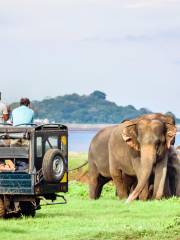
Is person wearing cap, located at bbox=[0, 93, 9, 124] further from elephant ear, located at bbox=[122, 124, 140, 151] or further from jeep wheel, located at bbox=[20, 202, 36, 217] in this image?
elephant ear, located at bbox=[122, 124, 140, 151]

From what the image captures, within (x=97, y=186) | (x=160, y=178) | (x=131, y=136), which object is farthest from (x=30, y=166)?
(x=97, y=186)

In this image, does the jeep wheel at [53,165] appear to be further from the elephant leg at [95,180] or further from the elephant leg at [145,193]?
the elephant leg at [95,180]

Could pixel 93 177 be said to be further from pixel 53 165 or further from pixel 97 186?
pixel 53 165

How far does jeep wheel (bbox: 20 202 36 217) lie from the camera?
61.6 feet

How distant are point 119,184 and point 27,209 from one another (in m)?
7.91

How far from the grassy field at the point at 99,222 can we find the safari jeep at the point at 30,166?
42cm

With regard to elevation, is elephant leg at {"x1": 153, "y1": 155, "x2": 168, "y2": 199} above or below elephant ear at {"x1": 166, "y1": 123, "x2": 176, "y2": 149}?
below

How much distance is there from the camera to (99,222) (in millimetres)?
17297

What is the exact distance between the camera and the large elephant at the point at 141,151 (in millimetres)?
24656

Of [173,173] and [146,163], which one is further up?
[146,163]

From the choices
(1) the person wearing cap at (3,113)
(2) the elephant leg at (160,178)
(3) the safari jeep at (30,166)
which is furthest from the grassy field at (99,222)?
(2) the elephant leg at (160,178)

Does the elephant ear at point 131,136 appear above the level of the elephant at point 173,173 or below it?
above

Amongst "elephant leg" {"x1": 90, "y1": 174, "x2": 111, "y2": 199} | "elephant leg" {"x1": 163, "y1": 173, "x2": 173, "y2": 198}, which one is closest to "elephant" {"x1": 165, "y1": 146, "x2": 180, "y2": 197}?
"elephant leg" {"x1": 163, "y1": 173, "x2": 173, "y2": 198}

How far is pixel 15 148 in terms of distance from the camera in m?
18.5
